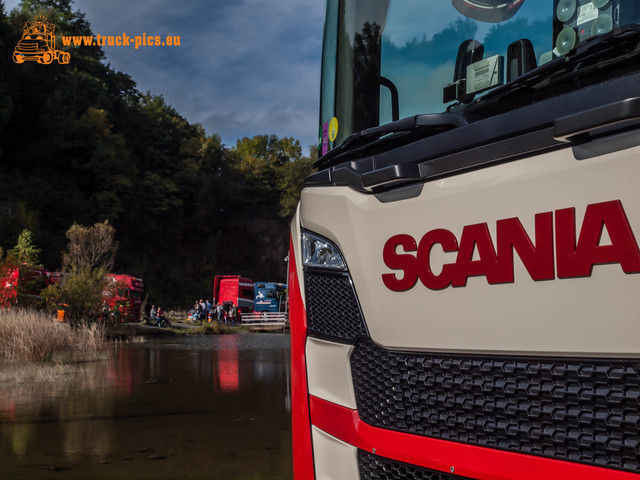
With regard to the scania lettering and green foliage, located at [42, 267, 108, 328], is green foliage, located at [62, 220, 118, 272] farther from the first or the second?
the scania lettering

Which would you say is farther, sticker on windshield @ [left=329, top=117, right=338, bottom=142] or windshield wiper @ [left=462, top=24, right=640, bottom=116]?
sticker on windshield @ [left=329, top=117, right=338, bottom=142]

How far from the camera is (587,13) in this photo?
2.28m

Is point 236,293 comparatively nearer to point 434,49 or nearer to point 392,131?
point 434,49

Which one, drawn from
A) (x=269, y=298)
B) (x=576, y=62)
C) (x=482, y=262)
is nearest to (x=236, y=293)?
(x=269, y=298)

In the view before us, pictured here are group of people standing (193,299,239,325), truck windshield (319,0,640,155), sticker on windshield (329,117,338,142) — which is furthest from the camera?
group of people standing (193,299,239,325)

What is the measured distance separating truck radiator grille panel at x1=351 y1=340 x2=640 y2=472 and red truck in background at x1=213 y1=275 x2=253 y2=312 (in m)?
33.5

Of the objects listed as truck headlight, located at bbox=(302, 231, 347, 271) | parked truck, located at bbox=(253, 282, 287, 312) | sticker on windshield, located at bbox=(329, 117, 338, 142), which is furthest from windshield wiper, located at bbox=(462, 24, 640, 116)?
parked truck, located at bbox=(253, 282, 287, 312)

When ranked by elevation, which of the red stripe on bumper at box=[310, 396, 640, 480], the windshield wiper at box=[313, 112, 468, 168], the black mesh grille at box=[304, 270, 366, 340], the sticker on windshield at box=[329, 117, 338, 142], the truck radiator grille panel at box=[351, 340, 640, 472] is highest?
the sticker on windshield at box=[329, 117, 338, 142]

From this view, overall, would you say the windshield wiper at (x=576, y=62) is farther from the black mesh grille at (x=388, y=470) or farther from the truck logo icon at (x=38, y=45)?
the truck logo icon at (x=38, y=45)

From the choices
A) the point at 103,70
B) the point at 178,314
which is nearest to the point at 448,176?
the point at 178,314

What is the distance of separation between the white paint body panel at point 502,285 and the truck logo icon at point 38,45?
43166 millimetres

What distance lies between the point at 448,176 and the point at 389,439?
93cm

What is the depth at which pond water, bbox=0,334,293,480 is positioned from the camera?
444 centimetres

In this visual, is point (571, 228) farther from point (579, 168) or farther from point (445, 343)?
point (445, 343)
